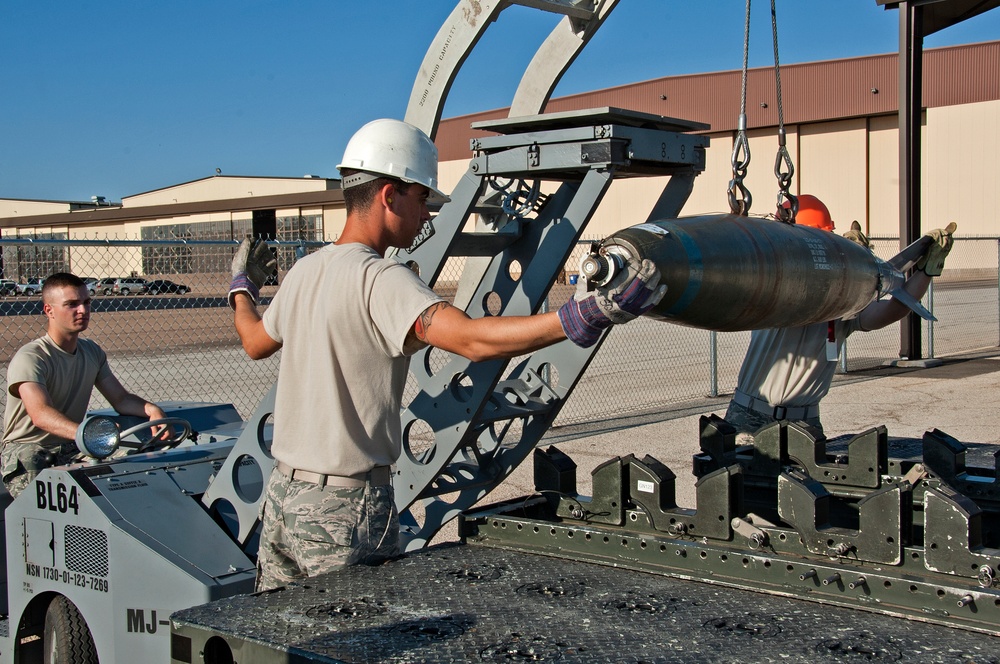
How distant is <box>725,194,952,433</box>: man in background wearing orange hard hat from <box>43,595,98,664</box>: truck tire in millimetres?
3381

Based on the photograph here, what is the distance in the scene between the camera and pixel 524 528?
3535 millimetres

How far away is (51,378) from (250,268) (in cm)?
201

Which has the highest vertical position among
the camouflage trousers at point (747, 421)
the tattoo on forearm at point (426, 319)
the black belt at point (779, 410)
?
the tattoo on forearm at point (426, 319)

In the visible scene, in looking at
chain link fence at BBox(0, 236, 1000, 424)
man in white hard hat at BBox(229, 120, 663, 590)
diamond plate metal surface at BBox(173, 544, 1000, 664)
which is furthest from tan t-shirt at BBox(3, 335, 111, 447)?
diamond plate metal surface at BBox(173, 544, 1000, 664)

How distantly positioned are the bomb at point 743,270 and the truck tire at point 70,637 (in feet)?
8.85

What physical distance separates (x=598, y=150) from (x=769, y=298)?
0.90 m

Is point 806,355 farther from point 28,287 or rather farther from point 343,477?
point 28,287

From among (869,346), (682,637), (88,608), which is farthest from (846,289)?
(869,346)

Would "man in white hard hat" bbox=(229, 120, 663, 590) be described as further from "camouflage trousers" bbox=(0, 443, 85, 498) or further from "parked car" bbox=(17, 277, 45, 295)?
"parked car" bbox=(17, 277, 45, 295)

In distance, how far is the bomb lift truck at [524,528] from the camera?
105 inches

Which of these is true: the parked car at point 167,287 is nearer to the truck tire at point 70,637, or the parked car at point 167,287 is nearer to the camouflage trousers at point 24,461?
the camouflage trousers at point 24,461

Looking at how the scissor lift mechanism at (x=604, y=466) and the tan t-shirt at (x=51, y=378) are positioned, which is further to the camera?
the tan t-shirt at (x=51, y=378)

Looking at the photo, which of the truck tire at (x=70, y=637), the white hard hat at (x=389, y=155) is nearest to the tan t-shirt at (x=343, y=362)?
the white hard hat at (x=389, y=155)

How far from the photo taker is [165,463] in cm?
435
